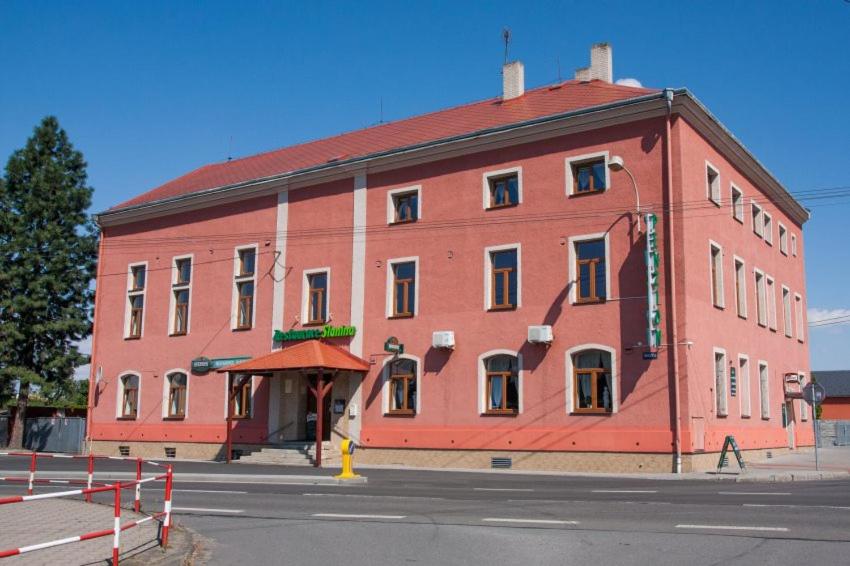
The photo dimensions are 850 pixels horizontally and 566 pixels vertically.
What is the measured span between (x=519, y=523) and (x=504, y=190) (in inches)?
680

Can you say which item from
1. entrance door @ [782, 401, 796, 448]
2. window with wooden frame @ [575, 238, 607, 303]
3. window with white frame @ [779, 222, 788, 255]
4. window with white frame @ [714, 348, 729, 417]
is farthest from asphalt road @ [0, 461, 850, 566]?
window with white frame @ [779, 222, 788, 255]

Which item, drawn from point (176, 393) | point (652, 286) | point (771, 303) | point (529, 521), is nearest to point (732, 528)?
point (529, 521)

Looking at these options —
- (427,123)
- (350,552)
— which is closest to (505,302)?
(427,123)

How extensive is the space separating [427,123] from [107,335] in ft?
55.3

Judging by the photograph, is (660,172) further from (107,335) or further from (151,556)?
(107,335)

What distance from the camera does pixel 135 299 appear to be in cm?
3731

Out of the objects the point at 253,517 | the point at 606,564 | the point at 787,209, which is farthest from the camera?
the point at 787,209

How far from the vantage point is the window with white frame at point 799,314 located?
3655 centimetres

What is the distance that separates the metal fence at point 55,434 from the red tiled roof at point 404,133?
9961 mm

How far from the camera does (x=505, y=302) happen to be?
27.3 m

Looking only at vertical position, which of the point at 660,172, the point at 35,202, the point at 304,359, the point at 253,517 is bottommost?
the point at 253,517

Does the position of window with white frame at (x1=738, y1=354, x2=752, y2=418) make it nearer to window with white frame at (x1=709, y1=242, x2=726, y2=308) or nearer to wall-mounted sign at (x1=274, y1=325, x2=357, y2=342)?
window with white frame at (x1=709, y1=242, x2=726, y2=308)

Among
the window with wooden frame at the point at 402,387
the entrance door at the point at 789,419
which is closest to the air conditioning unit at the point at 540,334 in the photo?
the window with wooden frame at the point at 402,387

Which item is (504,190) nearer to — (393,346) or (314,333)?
(393,346)
